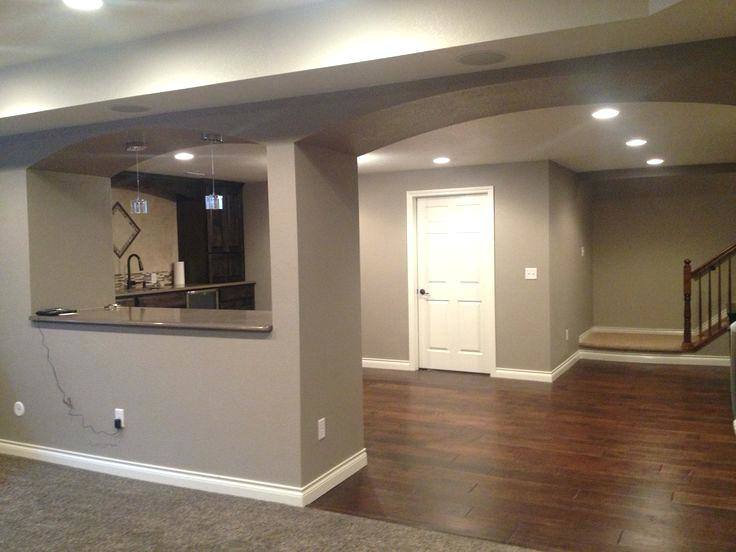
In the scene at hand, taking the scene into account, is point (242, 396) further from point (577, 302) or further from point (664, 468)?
point (577, 302)

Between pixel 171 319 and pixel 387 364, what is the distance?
12.3 feet

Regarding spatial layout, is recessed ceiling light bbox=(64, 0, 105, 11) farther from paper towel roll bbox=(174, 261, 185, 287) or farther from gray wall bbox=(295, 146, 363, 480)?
paper towel roll bbox=(174, 261, 185, 287)

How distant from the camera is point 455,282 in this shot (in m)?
7.13

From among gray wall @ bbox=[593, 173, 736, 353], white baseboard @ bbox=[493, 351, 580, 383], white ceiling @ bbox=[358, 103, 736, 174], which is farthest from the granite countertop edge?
gray wall @ bbox=[593, 173, 736, 353]

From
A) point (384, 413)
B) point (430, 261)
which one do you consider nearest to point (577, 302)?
point (430, 261)

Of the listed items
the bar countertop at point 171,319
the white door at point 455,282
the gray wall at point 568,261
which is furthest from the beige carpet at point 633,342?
the bar countertop at point 171,319

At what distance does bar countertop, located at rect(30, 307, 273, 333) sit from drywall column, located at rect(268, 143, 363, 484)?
11.0 inches

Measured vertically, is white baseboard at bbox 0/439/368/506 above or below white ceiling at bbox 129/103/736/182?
below

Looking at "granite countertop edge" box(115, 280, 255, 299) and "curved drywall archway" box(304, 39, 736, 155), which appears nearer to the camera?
"curved drywall archway" box(304, 39, 736, 155)

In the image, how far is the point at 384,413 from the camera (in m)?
5.46

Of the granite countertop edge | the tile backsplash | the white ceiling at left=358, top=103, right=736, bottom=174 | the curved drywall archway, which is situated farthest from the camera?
the tile backsplash

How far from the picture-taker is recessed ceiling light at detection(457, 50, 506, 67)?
2713 millimetres

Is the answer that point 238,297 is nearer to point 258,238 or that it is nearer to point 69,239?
point 258,238

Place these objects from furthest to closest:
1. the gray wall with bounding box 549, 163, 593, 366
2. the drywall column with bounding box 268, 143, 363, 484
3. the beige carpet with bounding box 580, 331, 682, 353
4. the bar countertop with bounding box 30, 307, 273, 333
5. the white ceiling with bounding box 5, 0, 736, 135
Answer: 1. the beige carpet with bounding box 580, 331, 682, 353
2. the gray wall with bounding box 549, 163, 593, 366
3. the bar countertop with bounding box 30, 307, 273, 333
4. the drywall column with bounding box 268, 143, 363, 484
5. the white ceiling with bounding box 5, 0, 736, 135
